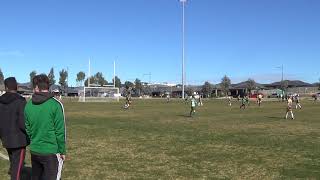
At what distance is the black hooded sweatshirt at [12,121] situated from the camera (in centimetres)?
777

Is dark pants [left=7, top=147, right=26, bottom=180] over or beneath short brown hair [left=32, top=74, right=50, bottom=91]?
beneath

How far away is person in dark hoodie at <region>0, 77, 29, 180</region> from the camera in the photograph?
306 inches

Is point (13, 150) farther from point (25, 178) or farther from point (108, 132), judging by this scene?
point (108, 132)

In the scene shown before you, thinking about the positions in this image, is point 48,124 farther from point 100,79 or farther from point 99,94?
point 100,79

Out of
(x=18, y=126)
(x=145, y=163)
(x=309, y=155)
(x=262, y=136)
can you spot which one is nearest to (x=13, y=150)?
Answer: (x=18, y=126)

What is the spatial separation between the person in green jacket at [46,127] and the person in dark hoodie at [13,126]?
0.93 meters

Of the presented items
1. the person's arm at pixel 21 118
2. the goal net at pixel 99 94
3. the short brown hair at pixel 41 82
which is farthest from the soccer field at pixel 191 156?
the goal net at pixel 99 94

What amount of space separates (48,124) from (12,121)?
1.31 metres

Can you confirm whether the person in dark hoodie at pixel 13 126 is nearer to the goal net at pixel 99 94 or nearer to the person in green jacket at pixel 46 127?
the person in green jacket at pixel 46 127

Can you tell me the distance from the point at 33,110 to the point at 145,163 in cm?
621

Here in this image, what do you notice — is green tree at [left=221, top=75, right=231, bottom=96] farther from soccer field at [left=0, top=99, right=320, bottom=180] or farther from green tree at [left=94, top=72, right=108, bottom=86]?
soccer field at [left=0, top=99, right=320, bottom=180]

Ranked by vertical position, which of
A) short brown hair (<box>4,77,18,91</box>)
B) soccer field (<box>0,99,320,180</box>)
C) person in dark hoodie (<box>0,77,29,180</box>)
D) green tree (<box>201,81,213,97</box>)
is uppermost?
green tree (<box>201,81,213,97</box>)

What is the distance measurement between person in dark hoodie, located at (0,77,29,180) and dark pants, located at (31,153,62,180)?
2.87 feet

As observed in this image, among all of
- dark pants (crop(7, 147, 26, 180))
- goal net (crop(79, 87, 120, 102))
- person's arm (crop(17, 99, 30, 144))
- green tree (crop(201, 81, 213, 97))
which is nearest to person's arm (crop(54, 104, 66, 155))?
person's arm (crop(17, 99, 30, 144))
